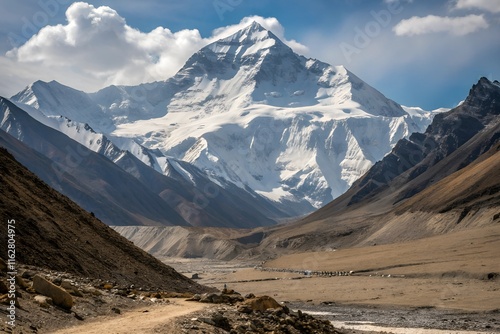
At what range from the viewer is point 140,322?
2295cm

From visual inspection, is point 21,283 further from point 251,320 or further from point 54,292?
point 251,320

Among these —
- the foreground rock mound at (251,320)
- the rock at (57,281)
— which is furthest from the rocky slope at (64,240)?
the foreground rock mound at (251,320)

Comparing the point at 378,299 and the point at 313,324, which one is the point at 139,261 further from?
the point at 378,299

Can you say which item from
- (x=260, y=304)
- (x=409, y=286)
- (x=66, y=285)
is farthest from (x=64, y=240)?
(x=409, y=286)

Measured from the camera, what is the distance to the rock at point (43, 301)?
75.3 ft

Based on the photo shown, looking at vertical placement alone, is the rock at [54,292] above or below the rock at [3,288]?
above

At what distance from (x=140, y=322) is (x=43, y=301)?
11.2 feet

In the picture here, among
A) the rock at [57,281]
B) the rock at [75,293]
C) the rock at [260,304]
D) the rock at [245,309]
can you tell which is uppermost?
the rock at [260,304]

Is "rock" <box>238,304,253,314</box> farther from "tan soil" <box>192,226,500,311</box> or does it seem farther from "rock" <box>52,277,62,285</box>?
"tan soil" <box>192,226,500,311</box>

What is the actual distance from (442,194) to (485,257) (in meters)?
75.6

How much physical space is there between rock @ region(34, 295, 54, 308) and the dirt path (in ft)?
5.30

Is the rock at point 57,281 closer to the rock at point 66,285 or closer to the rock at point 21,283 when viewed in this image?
the rock at point 66,285

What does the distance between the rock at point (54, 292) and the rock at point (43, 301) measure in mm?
257

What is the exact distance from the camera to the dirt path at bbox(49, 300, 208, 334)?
21403mm
